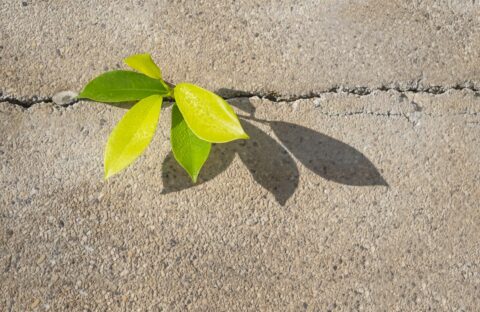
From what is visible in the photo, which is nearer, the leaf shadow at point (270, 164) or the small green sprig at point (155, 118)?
the small green sprig at point (155, 118)

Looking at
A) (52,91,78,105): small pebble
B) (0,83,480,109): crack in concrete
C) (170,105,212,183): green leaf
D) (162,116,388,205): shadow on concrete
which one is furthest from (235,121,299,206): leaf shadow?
(52,91,78,105): small pebble

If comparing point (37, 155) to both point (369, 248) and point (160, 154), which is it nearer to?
point (160, 154)

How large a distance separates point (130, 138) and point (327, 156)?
602mm

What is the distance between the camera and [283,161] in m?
1.66

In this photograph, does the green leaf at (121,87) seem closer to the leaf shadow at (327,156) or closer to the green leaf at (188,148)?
the green leaf at (188,148)

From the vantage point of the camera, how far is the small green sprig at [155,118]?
133 cm

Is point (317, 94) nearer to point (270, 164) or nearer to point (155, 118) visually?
point (270, 164)

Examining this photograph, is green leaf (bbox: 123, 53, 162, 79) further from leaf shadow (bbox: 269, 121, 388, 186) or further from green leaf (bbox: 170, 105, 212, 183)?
leaf shadow (bbox: 269, 121, 388, 186)

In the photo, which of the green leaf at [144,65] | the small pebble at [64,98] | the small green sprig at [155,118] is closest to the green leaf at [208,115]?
the small green sprig at [155,118]

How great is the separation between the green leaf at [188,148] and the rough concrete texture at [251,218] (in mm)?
215

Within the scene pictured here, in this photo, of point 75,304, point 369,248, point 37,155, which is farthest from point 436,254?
point 37,155

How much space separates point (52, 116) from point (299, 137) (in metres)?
0.73

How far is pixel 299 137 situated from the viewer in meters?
1.70

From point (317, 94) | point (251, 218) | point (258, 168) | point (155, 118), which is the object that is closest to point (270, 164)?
point (258, 168)
